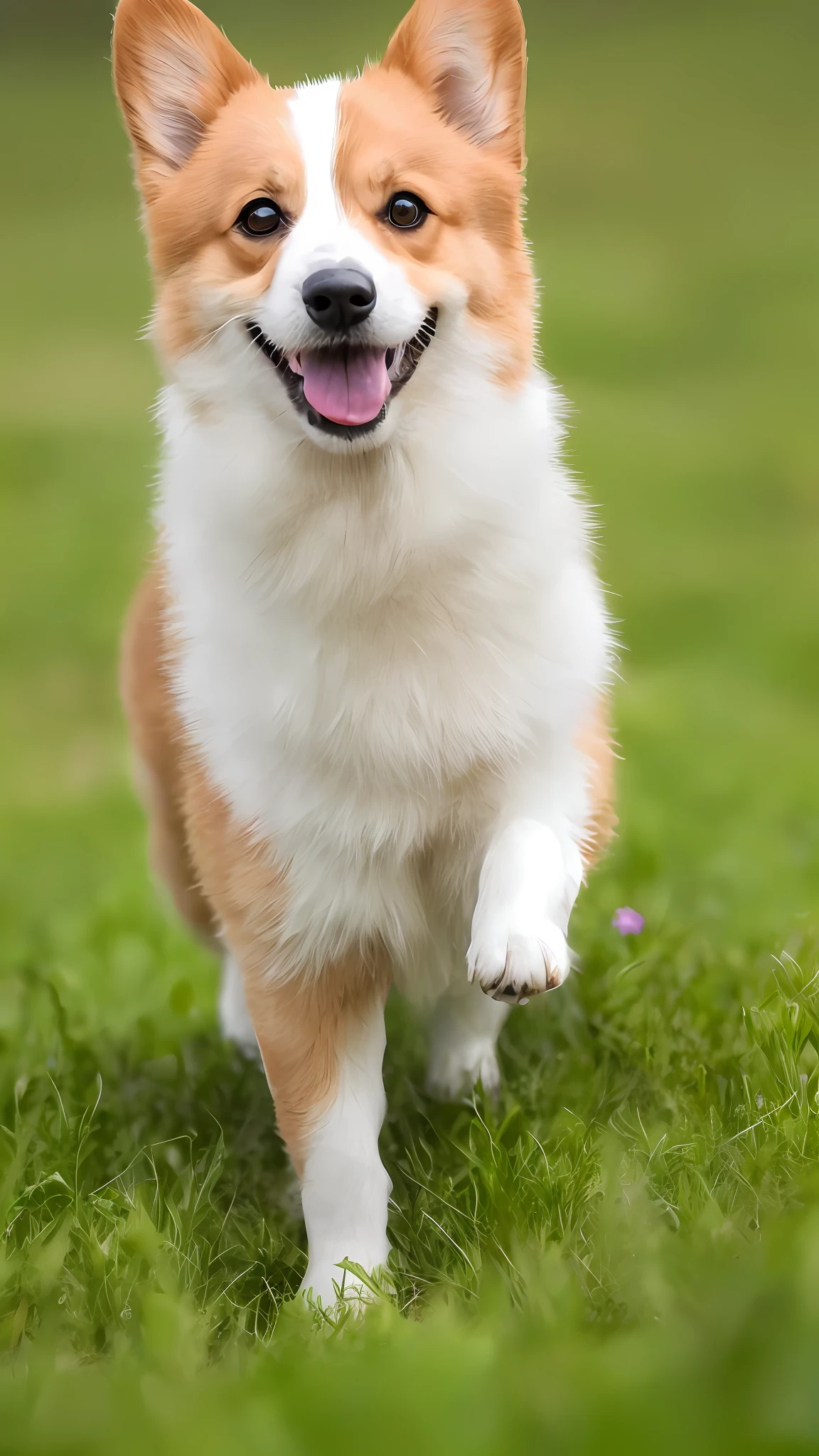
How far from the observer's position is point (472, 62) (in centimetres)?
296

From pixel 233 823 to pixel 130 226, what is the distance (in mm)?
11576

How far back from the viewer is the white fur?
8.98ft

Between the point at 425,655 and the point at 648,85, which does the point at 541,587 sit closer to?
the point at 425,655

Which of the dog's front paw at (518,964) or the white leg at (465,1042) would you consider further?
the white leg at (465,1042)

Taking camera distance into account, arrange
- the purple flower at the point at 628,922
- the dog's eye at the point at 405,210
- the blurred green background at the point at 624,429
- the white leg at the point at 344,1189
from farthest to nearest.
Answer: the blurred green background at the point at 624,429, the purple flower at the point at 628,922, the white leg at the point at 344,1189, the dog's eye at the point at 405,210

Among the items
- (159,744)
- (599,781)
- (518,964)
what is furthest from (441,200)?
(159,744)

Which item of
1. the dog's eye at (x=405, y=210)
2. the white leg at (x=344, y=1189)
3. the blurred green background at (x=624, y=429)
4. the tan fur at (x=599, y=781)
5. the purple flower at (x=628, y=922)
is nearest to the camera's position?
the dog's eye at (x=405, y=210)

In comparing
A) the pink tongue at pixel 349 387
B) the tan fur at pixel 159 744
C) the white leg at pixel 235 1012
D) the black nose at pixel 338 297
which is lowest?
the white leg at pixel 235 1012

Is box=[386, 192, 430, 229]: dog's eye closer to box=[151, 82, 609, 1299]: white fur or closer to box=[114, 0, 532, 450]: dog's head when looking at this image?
box=[114, 0, 532, 450]: dog's head

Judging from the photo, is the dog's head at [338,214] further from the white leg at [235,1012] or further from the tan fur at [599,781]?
the white leg at [235,1012]

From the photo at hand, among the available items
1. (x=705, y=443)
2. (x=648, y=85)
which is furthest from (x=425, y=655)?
(x=648, y=85)

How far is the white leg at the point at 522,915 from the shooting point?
2.52 m

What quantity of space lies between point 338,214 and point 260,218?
19 cm

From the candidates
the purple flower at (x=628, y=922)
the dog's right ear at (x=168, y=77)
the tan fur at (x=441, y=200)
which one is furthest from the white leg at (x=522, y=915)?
the dog's right ear at (x=168, y=77)
